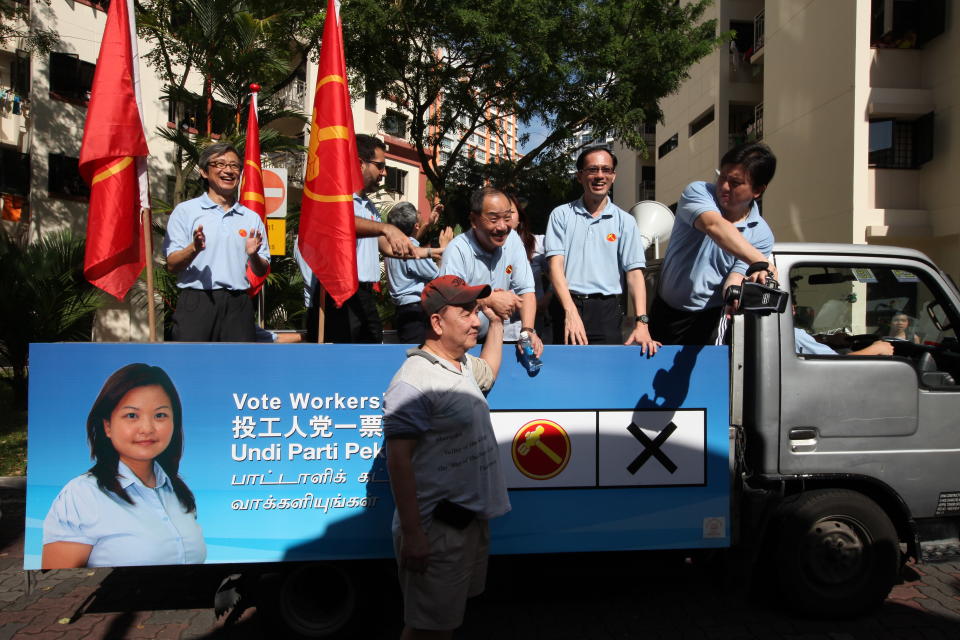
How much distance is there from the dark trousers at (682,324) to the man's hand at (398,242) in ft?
4.81

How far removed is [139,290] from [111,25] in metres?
8.98

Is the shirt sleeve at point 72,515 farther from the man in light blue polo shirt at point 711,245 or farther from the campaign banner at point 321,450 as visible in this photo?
the man in light blue polo shirt at point 711,245

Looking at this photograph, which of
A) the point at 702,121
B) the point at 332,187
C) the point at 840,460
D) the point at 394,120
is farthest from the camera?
the point at 702,121

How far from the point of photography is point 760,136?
20594 millimetres

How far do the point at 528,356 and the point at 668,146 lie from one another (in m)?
27.3

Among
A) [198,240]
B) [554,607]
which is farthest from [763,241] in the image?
[198,240]

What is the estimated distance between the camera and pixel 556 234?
4336 millimetres

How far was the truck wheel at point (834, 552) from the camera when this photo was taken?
3.36m

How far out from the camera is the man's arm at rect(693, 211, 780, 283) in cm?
332

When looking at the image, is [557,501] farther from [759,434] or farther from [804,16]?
[804,16]

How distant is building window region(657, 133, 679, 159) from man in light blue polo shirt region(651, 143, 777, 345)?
2491 centimetres

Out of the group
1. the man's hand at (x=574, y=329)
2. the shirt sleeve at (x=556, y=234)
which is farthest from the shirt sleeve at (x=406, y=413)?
the shirt sleeve at (x=556, y=234)

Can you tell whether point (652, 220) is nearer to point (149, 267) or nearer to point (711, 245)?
point (711, 245)

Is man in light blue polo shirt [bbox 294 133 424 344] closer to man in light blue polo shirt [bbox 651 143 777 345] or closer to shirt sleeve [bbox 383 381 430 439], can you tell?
man in light blue polo shirt [bbox 651 143 777 345]
